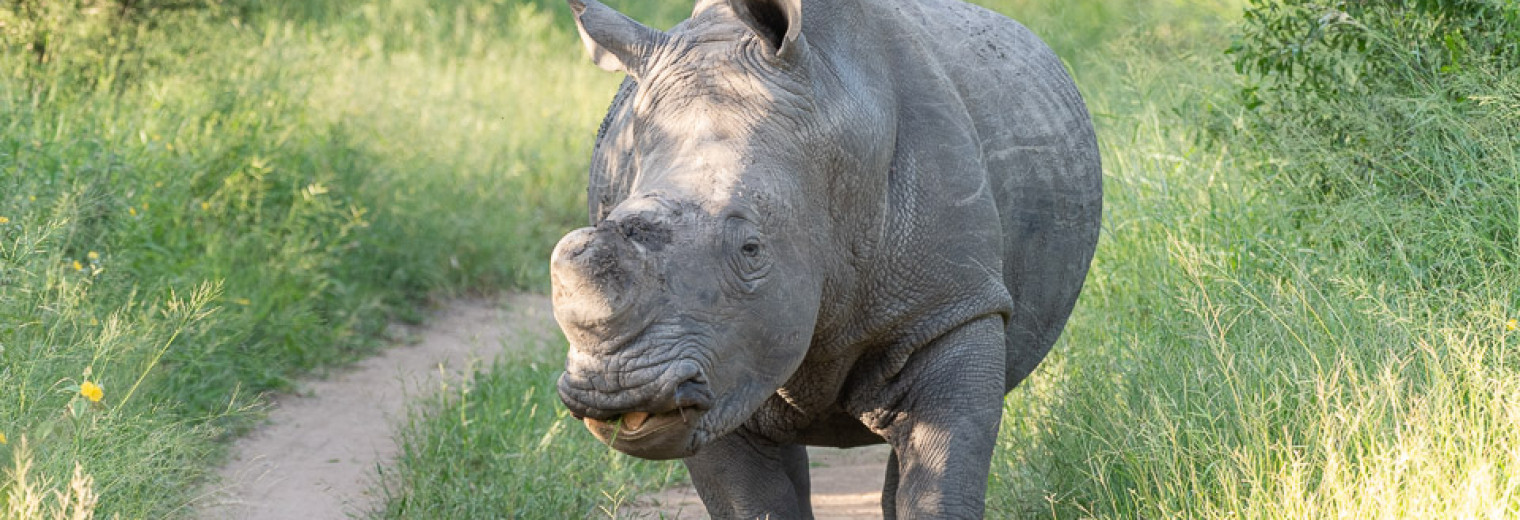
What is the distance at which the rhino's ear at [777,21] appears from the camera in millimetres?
3586

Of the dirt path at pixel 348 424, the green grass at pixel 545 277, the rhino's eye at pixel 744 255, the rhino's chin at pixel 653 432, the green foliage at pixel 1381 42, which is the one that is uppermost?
the rhino's eye at pixel 744 255

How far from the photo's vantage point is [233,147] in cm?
823

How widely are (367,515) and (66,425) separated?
3.72 ft

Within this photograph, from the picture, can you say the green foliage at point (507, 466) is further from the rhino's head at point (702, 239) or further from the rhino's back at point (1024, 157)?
the rhino's head at point (702, 239)

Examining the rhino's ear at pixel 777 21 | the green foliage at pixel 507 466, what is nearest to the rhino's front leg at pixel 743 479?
the green foliage at pixel 507 466

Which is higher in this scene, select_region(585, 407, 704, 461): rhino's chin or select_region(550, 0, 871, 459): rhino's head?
select_region(550, 0, 871, 459): rhino's head

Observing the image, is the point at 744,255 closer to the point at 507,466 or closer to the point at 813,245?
the point at 813,245

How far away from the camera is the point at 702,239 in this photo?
131 inches

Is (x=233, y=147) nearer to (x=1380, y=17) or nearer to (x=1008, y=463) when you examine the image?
(x=1008, y=463)

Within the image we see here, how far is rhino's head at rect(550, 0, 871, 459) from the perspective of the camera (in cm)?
320

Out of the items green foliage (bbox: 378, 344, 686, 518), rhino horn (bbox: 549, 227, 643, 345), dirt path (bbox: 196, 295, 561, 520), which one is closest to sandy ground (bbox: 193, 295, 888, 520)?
dirt path (bbox: 196, 295, 561, 520)

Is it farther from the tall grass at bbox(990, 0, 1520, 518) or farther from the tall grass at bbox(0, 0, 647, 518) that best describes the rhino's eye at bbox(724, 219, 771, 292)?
the tall grass at bbox(0, 0, 647, 518)

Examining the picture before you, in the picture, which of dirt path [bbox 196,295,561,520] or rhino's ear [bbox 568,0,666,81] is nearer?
rhino's ear [bbox 568,0,666,81]

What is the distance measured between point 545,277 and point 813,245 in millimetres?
6081
